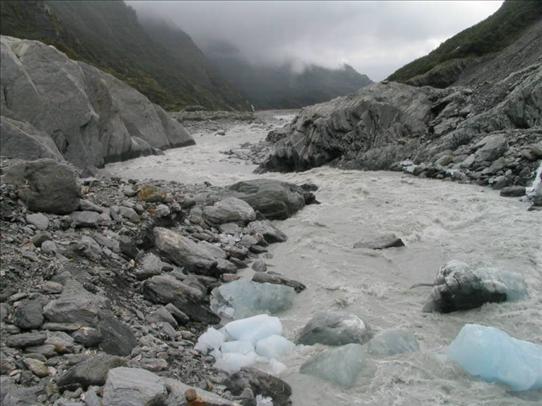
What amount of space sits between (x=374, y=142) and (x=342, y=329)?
17.4 m

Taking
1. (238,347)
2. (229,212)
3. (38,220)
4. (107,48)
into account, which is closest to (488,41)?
(229,212)

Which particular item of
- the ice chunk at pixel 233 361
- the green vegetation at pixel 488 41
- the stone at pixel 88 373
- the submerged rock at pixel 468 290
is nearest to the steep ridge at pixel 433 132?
the submerged rock at pixel 468 290

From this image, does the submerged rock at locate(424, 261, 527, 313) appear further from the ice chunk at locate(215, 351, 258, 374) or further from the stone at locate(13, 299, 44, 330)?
the stone at locate(13, 299, 44, 330)

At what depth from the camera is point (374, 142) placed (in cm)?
2395

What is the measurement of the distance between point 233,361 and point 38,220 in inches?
181

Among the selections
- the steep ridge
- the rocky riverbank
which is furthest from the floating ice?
the steep ridge

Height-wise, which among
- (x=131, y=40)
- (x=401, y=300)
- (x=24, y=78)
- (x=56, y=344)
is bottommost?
(x=401, y=300)

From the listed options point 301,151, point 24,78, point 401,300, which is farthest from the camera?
point 301,151

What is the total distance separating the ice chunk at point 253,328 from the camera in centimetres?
762

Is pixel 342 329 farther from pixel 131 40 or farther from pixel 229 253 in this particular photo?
pixel 131 40

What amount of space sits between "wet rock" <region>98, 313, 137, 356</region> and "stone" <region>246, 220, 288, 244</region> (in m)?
6.19

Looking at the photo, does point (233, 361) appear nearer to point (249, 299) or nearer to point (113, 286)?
point (249, 299)

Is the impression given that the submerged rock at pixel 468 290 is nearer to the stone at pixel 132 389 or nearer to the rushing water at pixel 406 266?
the rushing water at pixel 406 266

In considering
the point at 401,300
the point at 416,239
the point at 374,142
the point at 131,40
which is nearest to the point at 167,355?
the point at 401,300
